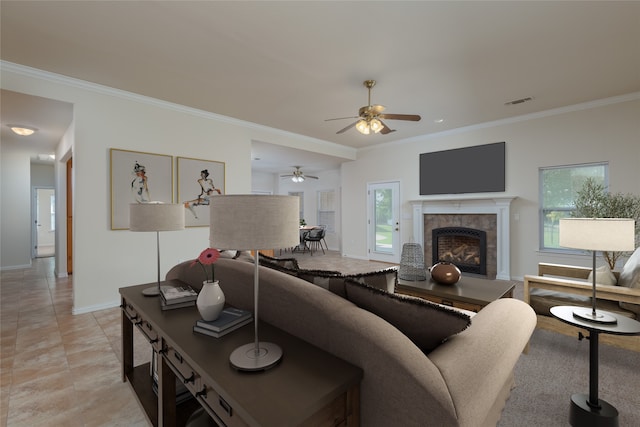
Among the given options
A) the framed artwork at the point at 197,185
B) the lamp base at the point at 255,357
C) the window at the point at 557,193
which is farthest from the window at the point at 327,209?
the lamp base at the point at 255,357

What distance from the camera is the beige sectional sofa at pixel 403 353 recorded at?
850 mm

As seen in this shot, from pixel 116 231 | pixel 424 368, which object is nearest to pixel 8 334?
pixel 116 231

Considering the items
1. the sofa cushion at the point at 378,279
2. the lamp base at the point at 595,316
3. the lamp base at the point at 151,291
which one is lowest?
the lamp base at the point at 595,316

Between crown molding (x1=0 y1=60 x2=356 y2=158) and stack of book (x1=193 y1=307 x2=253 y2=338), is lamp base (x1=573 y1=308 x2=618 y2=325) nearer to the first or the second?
stack of book (x1=193 y1=307 x2=253 y2=338)

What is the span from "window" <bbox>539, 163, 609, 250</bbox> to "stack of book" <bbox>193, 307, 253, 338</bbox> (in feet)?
16.6

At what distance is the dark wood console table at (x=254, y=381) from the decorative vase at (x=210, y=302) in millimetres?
93

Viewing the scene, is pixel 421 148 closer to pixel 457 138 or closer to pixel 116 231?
pixel 457 138

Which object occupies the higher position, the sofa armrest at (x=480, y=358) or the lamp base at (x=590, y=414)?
the sofa armrest at (x=480, y=358)

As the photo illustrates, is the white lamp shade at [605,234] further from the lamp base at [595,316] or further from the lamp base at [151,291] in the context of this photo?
the lamp base at [151,291]

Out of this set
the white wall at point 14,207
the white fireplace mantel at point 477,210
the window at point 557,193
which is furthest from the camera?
the white wall at point 14,207

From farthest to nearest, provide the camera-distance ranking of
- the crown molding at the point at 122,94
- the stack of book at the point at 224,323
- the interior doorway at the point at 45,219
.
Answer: the interior doorway at the point at 45,219 < the crown molding at the point at 122,94 < the stack of book at the point at 224,323

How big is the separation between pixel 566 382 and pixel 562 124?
407 centimetres

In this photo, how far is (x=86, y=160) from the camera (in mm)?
3439

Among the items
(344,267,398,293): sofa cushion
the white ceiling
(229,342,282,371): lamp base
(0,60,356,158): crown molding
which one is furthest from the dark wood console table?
(0,60,356,158): crown molding
